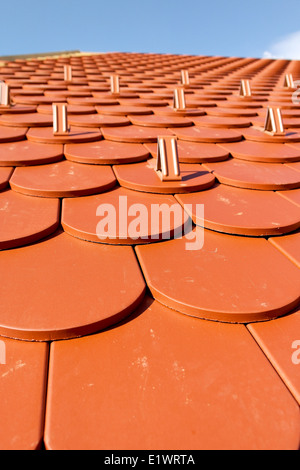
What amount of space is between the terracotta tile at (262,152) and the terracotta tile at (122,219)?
1.75ft

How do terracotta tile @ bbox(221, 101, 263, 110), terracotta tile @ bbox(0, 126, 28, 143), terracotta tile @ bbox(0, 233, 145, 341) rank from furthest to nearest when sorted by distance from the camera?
terracotta tile @ bbox(221, 101, 263, 110), terracotta tile @ bbox(0, 126, 28, 143), terracotta tile @ bbox(0, 233, 145, 341)

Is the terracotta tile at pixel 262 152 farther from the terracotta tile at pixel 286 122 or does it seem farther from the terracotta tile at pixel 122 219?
the terracotta tile at pixel 122 219

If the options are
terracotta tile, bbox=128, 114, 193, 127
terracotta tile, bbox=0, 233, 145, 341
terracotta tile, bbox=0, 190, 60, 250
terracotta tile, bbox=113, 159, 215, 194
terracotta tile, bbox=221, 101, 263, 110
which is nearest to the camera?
terracotta tile, bbox=0, 233, 145, 341

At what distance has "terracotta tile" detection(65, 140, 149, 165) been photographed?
116 centimetres

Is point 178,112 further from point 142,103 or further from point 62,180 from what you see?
point 62,180

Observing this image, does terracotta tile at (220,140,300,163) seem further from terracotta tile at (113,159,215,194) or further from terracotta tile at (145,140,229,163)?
terracotta tile at (113,159,215,194)

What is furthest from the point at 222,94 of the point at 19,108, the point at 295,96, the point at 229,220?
the point at 229,220

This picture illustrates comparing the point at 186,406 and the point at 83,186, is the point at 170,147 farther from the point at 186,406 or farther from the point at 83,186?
the point at 186,406

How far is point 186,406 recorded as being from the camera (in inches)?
19.0

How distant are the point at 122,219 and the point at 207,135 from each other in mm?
851

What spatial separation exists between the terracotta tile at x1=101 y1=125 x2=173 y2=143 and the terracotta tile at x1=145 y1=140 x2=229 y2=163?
2.7 inches

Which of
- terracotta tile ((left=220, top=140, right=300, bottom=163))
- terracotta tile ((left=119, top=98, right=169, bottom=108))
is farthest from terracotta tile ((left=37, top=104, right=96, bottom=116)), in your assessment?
terracotta tile ((left=220, top=140, right=300, bottom=163))

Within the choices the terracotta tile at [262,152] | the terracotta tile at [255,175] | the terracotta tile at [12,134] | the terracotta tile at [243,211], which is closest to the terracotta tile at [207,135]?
the terracotta tile at [262,152]

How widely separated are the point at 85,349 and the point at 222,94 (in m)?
2.44
